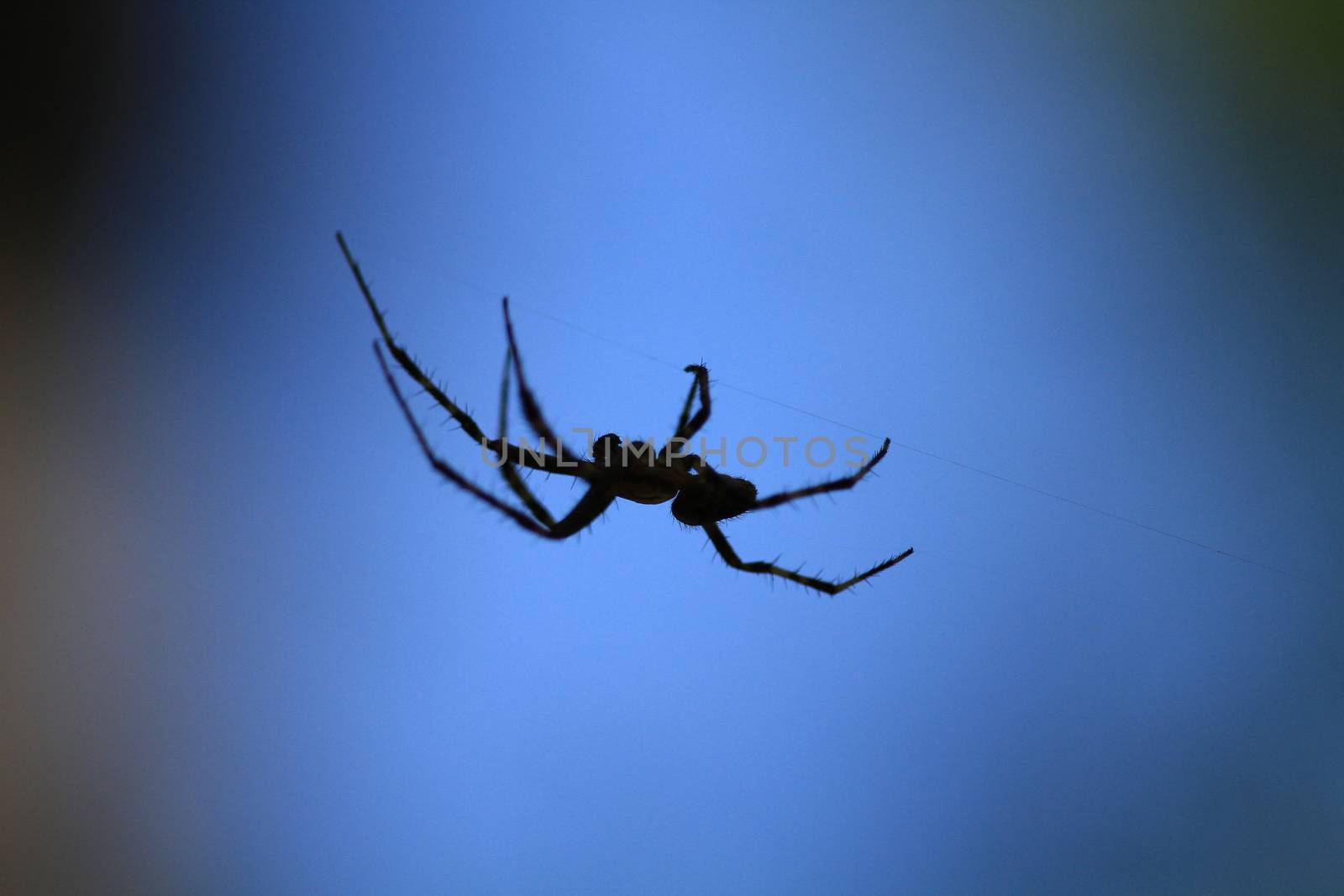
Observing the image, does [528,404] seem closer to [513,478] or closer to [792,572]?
[513,478]

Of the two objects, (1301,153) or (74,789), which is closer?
(74,789)

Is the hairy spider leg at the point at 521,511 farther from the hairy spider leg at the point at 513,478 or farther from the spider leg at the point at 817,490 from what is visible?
the spider leg at the point at 817,490

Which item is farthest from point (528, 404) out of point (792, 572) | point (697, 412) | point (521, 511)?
point (792, 572)

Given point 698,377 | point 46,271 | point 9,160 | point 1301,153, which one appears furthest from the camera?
point 1301,153

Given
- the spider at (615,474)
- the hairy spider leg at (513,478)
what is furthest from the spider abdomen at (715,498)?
the hairy spider leg at (513,478)

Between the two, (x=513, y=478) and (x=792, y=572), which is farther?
(x=792, y=572)

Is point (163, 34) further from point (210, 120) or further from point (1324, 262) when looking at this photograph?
point (1324, 262)

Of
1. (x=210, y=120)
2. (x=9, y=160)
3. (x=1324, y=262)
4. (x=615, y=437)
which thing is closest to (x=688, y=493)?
(x=615, y=437)
